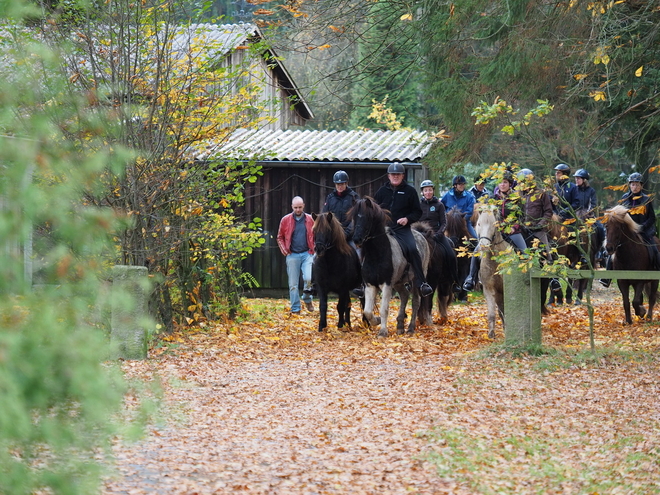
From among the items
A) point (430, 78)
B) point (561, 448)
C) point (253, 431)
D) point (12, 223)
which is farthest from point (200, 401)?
point (430, 78)

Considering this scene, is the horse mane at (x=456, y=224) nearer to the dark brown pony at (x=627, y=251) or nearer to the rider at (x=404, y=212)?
the rider at (x=404, y=212)

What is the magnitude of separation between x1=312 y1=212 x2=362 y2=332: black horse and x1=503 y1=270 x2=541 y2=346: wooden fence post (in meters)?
3.10

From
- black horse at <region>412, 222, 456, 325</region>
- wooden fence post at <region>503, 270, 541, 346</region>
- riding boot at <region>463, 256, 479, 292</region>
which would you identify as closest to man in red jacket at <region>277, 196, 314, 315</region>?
black horse at <region>412, 222, 456, 325</region>

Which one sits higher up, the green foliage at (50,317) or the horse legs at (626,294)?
the green foliage at (50,317)

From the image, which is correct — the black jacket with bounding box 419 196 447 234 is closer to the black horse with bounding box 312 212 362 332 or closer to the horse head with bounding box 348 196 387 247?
the black horse with bounding box 312 212 362 332

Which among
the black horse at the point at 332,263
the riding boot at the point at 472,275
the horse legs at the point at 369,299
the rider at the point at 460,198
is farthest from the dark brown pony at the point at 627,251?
the rider at the point at 460,198

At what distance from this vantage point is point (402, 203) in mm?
13656

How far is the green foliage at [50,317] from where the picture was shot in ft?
9.84

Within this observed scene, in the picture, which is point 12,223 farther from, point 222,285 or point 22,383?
point 222,285

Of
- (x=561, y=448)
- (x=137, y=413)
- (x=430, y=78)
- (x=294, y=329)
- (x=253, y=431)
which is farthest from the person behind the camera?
(x=430, y=78)

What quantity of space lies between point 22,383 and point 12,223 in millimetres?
553

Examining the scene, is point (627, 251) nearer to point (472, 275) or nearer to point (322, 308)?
point (472, 275)

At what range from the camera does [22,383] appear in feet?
10.0

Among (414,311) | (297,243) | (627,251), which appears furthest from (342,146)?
(627,251)
